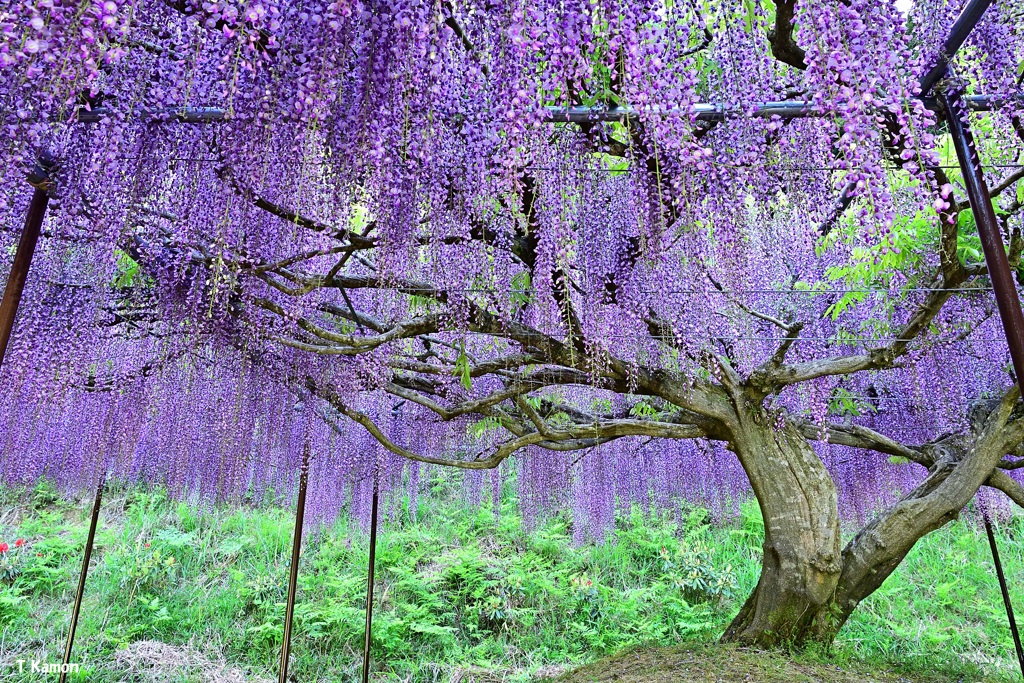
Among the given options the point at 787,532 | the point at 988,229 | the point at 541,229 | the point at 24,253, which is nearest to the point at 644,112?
the point at 541,229

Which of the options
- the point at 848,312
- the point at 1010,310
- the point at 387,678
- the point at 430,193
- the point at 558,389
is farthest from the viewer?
the point at 387,678

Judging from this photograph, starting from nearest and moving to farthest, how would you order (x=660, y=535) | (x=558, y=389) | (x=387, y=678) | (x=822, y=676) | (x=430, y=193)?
(x=430, y=193), (x=822, y=676), (x=558, y=389), (x=387, y=678), (x=660, y=535)

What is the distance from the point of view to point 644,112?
6.73 ft

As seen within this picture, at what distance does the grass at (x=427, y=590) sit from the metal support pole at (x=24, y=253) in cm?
498

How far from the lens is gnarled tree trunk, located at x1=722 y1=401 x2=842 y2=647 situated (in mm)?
3604

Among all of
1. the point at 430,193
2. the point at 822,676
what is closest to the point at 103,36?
the point at 430,193

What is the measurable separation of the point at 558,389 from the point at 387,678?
3371 millimetres

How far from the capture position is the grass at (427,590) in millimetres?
6348

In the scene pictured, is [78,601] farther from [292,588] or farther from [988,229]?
[988,229]

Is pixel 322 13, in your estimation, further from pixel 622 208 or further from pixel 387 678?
pixel 387 678

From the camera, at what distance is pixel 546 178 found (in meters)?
2.70

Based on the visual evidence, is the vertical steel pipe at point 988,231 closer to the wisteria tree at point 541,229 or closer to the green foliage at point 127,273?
the wisteria tree at point 541,229

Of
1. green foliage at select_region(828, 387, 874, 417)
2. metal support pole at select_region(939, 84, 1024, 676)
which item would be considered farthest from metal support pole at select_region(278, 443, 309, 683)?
metal support pole at select_region(939, 84, 1024, 676)

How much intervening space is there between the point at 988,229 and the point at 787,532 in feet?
6.78
